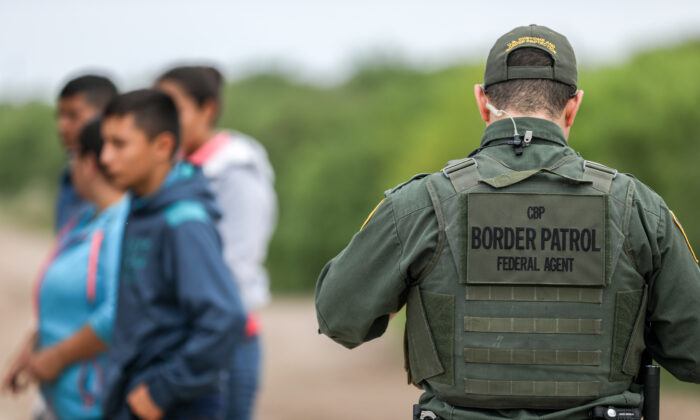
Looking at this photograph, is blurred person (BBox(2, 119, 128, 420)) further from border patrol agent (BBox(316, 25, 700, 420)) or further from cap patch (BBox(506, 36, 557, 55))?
cap patch (BBox(506, 36, 557, 55))

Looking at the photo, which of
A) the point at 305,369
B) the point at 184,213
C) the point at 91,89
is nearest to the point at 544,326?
the point at 184,213

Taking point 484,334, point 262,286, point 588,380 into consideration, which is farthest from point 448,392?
point 262,286

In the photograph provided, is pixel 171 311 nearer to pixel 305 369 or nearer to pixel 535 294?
pixel 535 294

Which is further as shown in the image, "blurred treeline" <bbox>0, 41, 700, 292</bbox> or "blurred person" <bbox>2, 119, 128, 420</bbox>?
"blurred treeline" <bbox>0, 41, 700, 292</bbox>

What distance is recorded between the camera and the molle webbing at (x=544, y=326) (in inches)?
96.5

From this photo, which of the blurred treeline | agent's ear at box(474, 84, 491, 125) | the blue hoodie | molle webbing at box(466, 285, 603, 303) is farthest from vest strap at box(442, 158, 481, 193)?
the blurred treeline

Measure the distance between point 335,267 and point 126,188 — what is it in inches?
63.7

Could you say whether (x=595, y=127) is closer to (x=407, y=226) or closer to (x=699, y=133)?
(x=699, y=133)

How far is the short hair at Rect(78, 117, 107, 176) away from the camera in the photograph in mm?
4305

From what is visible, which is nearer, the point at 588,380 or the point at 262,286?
the point at 588,380

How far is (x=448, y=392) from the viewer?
98.1 inches

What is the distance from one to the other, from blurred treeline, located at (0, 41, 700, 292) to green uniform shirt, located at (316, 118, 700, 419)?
17.7 ft

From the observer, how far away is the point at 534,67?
257cm

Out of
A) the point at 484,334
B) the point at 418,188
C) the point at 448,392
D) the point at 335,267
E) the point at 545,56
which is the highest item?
the point at 545,56
